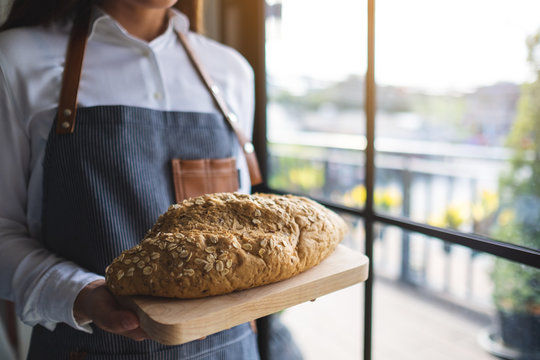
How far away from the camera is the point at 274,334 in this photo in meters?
1.67

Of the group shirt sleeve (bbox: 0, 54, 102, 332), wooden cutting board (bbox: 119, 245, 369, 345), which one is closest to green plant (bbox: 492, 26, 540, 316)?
wooden cutting board (bbox: 119, 245, 369, 345)

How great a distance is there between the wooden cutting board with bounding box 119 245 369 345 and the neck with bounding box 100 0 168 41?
2.42 feet

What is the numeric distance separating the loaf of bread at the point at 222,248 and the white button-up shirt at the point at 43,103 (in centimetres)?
25

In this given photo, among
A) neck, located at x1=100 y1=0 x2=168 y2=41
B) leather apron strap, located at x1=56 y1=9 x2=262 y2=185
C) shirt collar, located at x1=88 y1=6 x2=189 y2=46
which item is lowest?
leather apron strap, located at x1=56 y1=9 x2=262 y2=185

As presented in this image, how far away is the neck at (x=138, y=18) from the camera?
1.10 m

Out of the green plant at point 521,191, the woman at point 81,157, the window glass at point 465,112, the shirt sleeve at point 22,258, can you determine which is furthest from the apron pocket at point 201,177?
the green plant at point 521,191

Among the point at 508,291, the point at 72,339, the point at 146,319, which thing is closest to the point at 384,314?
the point at 508,291

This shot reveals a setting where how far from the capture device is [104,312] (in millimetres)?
733

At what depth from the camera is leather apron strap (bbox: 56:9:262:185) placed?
97cm

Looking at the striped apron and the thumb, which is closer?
the thumb

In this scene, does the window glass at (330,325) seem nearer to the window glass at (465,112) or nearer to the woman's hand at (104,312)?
the window glass at (465,112)

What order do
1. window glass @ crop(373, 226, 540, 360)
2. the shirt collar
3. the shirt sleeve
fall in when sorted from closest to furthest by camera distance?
the shirt sleeve
the shirt collar
window glass @ crop(373, 226, 540, 360)

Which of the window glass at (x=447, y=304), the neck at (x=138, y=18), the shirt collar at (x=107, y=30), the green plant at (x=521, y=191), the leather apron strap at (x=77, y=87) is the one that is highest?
the neck at (x=138, y=18)

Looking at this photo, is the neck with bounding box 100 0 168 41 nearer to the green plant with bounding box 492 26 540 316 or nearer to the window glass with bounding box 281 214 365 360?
the window glass with bounding box 281 214 365 360
